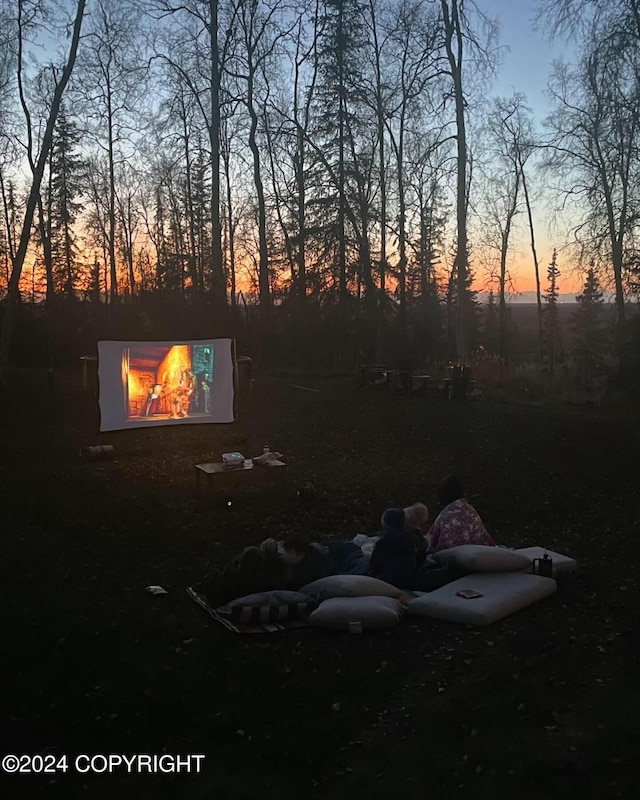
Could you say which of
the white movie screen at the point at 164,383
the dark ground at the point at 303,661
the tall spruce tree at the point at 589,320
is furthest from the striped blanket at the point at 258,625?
the tall spruce tree at the point at 589,320

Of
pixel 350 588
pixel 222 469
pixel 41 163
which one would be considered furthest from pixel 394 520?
pixel 41 163

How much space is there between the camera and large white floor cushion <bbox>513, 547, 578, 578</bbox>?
6344mm

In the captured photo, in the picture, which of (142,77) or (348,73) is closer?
(142,77)

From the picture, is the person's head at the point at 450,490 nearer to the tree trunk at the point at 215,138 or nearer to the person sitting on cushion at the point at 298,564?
the person sitting on cushion at the point at 298,564

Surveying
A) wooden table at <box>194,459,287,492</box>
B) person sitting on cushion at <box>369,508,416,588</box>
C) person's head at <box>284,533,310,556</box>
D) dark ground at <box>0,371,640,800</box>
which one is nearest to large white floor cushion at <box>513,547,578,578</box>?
dark ground at <box>0,371,640,800</box>

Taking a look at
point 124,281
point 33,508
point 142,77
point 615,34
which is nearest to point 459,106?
point 615,34

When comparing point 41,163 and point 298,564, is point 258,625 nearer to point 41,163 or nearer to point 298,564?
point 298,564

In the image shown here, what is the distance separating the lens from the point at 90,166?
2941 cm

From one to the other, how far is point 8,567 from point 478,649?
446cm

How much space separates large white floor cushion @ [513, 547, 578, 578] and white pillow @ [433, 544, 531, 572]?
23cm

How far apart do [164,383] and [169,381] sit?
0.33ft

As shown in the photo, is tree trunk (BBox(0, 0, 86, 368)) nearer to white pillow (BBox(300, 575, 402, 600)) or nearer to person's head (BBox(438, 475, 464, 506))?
person's head (BBox(438, 475, 464, 506))

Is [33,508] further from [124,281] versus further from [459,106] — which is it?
[124,281]

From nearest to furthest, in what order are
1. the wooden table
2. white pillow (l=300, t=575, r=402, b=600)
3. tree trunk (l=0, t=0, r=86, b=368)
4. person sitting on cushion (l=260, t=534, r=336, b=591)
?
white pillow (l=300, t=575, r=402, b=600) → person sitting on cushion (l=260, t=534, r=336, b=591) → the wooden table → tree trunk (l=0, t=0, r=86, b=368)
